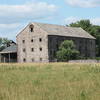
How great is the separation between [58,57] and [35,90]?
62347 mm

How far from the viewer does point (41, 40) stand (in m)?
79.3

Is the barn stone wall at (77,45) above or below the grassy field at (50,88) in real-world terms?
above

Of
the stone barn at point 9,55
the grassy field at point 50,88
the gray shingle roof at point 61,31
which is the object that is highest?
the gray shingle roof at point 61,31

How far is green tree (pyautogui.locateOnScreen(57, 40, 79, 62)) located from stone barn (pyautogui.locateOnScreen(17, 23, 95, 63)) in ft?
9.06

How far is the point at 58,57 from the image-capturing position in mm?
76250

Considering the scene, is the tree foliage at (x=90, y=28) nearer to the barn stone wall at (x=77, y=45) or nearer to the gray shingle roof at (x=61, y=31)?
the barn stone wall at (x=77, y=45)

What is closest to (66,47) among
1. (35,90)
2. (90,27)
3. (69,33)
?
(69,33)

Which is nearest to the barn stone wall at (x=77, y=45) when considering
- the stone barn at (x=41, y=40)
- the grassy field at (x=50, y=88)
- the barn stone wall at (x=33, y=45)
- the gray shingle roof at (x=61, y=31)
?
the stone barn at (x=41, y=40)

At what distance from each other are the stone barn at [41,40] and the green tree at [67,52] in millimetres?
2762

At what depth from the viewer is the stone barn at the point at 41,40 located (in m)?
78.4

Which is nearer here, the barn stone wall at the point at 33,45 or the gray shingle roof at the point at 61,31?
the barn stone wall at the point at 33,45

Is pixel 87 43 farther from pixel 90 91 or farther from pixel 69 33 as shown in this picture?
pixel 90 91

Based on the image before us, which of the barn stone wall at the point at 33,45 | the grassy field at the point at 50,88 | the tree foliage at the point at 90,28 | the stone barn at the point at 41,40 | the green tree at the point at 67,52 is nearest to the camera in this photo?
the grassy field at the point at 50,88

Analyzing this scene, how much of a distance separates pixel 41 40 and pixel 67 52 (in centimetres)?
737
